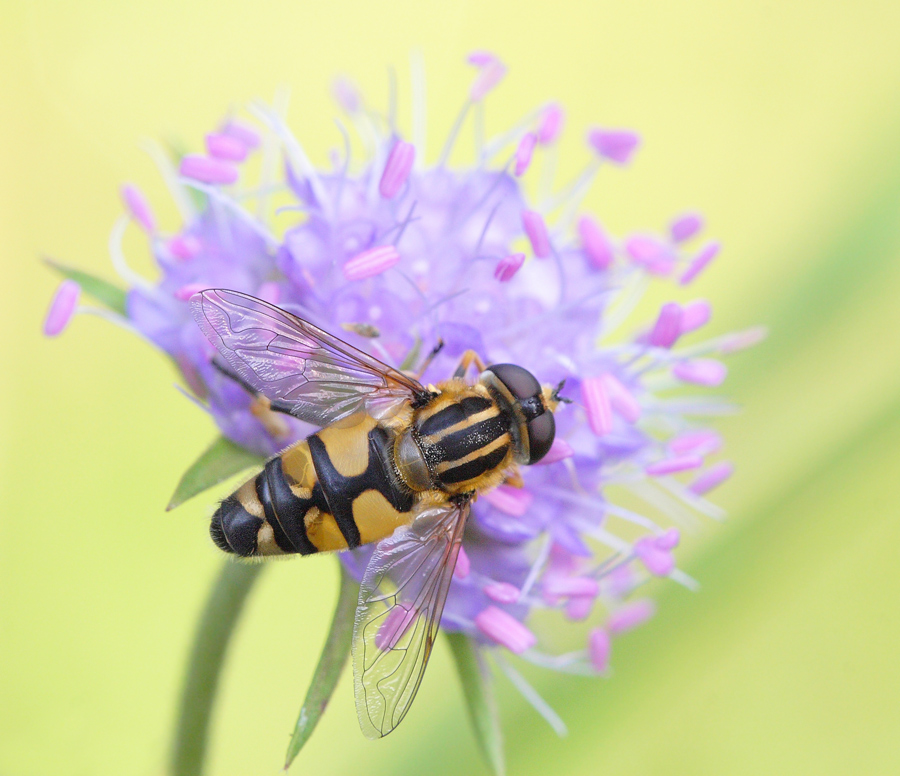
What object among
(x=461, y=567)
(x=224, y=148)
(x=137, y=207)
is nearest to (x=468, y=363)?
(x=461, y=567)

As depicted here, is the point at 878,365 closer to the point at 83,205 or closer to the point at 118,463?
the point at 118,463

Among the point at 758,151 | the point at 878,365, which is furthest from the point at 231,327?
the point at 758,151

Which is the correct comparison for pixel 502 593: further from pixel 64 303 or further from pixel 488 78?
pixel 488 78

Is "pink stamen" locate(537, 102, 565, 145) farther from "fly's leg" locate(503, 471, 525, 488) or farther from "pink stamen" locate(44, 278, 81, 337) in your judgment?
"pink stamen" locate(44, 278, 81, 337)

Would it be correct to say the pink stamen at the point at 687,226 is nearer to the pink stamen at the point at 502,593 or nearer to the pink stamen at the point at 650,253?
the pink stamen at the point at 650,253

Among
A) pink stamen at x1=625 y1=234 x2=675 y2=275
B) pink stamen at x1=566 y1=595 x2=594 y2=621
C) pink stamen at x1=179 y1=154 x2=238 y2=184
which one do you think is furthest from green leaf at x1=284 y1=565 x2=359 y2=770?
pink stamen at x1=625 y1=234 x2=675 y2=275

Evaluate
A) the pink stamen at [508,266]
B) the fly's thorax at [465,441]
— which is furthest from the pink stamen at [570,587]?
the pink stamen at [508,266]
